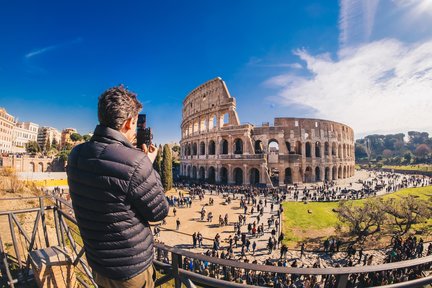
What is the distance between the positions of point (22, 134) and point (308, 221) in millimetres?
97724

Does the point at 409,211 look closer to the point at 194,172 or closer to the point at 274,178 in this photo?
the point at 274,178

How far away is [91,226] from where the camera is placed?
159 cm

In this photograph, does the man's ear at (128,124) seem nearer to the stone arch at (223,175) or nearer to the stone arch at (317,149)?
the stone arch at (223,175)

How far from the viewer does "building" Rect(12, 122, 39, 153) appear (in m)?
70.6

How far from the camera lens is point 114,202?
5.02ft

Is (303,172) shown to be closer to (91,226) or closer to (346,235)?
(346,235)

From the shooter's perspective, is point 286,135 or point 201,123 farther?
point 201,123

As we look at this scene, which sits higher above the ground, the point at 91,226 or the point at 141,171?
the point at 141,171

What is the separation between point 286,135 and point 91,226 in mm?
39861

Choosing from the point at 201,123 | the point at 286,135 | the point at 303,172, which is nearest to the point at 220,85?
the point at 201,123

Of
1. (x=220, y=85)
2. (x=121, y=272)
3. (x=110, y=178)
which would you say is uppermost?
(x=220, y=85)

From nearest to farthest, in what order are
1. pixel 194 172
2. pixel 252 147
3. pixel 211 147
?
pixel 252 147 < pixel 211 147 < pixel 194 172

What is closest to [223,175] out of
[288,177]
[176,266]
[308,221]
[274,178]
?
[274,178]

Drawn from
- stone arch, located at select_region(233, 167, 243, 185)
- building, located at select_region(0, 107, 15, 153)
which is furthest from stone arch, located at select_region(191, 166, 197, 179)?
building, located at select_region(0, 107, 15, 153)
